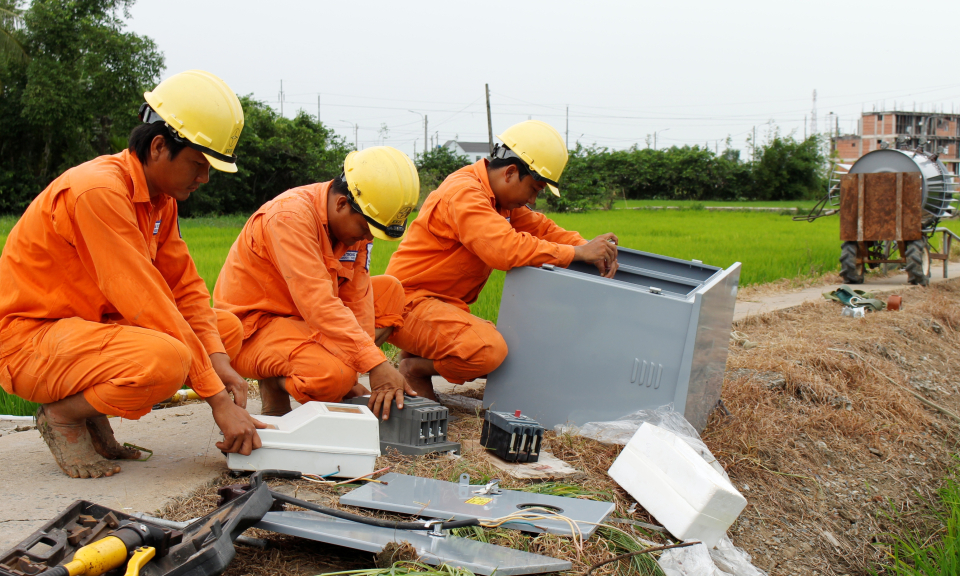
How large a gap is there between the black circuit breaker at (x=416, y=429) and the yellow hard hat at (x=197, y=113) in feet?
3.28

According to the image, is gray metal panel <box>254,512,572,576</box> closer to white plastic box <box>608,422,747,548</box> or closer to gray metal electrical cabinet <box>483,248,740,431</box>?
white plastic box <box>608,422,747,548</box>

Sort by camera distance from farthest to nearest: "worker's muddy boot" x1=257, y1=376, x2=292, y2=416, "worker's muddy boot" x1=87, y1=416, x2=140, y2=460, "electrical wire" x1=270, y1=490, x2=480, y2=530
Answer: "worker's muddy boot" x1=257, y1=376, x2=292, y2=416 → "worker's muddy boot" x1=87, y1=416, x2=140, y2=460 → "electrical wire" x1=270, y1=490, x2=480, y2=530

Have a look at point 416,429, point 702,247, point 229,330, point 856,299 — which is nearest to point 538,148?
point 416,429

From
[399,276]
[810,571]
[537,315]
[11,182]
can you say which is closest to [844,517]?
[810,571]

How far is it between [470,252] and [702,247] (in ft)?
27.5

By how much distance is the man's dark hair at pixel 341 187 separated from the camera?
2.89 metres

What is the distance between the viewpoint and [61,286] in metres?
2.31

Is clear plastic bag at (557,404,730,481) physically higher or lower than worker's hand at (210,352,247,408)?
lower

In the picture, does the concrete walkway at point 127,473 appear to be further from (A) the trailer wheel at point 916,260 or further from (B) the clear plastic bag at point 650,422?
(A) the trailer wheel at point 916,260

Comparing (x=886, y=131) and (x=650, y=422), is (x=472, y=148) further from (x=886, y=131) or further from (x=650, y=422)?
(x=650, y=422)

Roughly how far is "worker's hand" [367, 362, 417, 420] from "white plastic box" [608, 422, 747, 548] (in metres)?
0.78

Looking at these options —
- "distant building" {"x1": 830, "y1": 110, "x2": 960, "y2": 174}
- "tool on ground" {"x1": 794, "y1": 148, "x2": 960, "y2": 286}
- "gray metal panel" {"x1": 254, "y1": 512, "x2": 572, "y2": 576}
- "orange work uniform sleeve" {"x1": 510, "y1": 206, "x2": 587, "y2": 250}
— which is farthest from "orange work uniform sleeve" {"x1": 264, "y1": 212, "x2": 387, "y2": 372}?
"distant building" {"x1": 830, "y1": 110, "x2": 960, "y2": 174}

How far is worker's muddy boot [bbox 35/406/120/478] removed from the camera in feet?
7.68

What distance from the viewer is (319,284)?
8.95 ft
